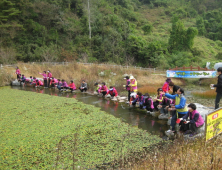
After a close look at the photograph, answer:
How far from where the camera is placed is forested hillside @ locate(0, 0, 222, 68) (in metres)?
23.5

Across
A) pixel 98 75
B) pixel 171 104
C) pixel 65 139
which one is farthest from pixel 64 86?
pixel 171 104

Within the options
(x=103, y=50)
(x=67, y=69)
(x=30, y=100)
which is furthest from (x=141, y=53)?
(x=30, y=100)

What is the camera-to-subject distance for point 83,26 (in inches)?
1172

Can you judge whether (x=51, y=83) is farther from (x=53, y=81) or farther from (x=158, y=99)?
(x=158, y=99)

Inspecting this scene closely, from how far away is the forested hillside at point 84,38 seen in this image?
23.5 m

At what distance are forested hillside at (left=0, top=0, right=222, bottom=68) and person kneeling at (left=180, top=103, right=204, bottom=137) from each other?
17.2 metres

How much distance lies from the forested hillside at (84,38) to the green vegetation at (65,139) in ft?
49.0

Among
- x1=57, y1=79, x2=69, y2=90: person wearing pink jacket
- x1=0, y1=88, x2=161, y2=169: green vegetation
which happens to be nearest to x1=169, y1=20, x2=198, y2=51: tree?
x1=57, y1=79, x2=69, y2=90: person wearing pink jacket

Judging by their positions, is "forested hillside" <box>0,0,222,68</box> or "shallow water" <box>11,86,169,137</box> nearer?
"shallow water" <box>11,86,169,137</box>

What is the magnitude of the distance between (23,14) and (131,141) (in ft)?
95.0

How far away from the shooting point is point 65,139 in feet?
16.9

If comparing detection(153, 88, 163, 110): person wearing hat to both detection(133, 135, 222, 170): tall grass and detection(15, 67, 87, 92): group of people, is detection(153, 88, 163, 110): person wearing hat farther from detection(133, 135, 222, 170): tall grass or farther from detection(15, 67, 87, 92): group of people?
detection(15, 67, 87, 92): group of people

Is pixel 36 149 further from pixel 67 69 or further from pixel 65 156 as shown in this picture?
pixel 67 69

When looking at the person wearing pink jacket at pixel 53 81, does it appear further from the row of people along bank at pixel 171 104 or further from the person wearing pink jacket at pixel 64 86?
the row of people along bank at pixel 171 104
